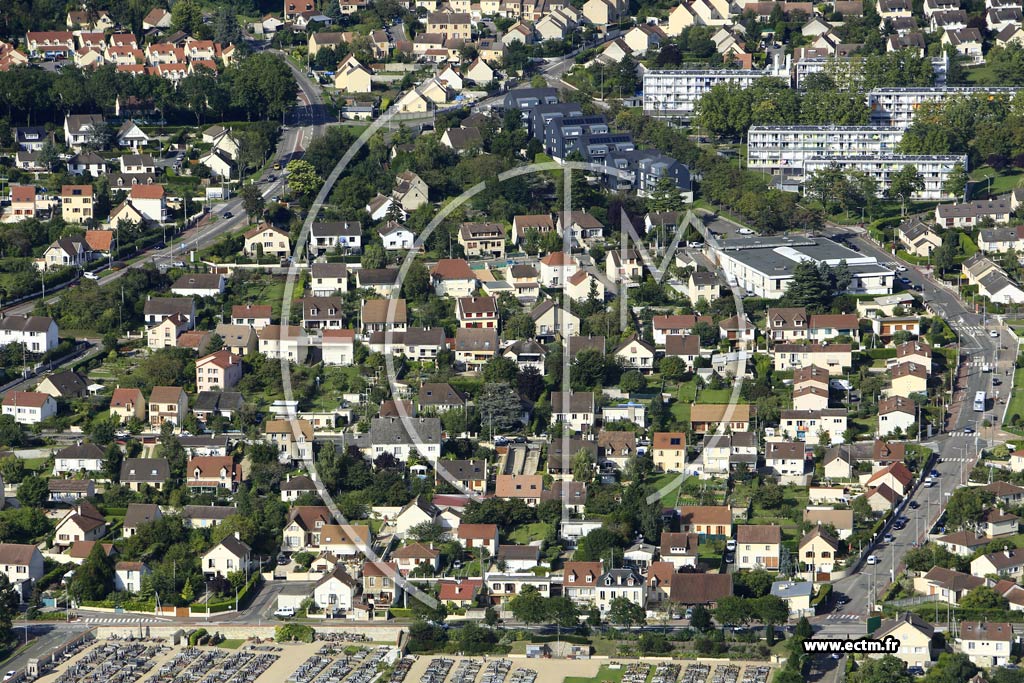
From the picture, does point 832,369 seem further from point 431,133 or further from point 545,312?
point 431,133

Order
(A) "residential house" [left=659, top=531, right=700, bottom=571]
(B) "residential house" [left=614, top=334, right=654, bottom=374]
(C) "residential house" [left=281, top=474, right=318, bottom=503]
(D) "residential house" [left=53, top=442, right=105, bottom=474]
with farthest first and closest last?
1. (B) "residential house" [left=614, top=334, right=654, bottom=374]
2. (D) "residential house" [left=53, top=442, right=105, bottom=474]
3. (C) "residential house" [left=281, top=474, right=318, bottom=503]
4. (A) "residential house" [left=659, top=531, right=700, bottom=571]

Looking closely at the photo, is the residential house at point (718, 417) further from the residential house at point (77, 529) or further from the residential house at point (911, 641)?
the residential house at point (77, 529)

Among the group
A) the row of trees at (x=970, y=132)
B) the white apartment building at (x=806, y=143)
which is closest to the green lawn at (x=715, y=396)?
the white apartment building at (x=806, y=143)

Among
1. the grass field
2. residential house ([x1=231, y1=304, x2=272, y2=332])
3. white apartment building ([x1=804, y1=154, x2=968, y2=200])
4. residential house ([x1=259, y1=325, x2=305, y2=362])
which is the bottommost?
residential house ([x1=259, y1=325, x2=305, y2=362])

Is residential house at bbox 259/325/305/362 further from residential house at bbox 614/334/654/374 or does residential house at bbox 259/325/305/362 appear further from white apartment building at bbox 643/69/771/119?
white apartment building at bbox 643/69/771/119

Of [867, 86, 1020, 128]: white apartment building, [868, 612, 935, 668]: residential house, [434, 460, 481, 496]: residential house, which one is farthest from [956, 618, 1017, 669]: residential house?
[867, 86, 1020, 128]: white apartment building
